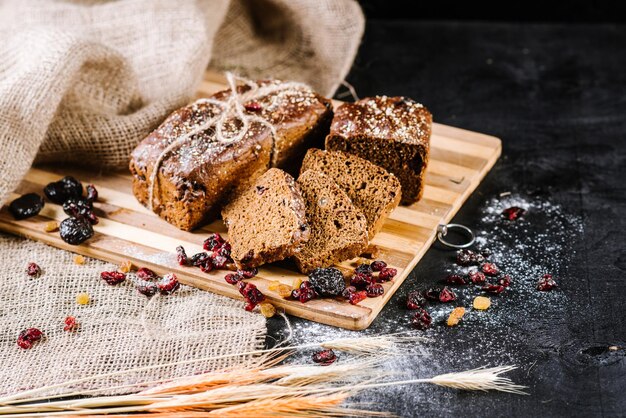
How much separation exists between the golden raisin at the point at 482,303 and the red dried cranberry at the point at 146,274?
5.61 ft

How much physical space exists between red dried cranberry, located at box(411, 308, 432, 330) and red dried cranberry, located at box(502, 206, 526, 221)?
43.5 inches

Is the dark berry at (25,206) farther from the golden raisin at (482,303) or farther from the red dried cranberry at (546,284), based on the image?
the red dried cranberry at (546,284)

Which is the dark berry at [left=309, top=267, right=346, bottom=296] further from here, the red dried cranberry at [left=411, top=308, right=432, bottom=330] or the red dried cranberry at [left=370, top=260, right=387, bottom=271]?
the red dried cranberry at [left=411, top=308, right=432, bottom=330]

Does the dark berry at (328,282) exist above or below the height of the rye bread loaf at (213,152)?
below

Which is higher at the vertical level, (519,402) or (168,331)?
(168,331)

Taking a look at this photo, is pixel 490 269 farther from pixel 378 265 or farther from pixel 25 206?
pixel 25 206

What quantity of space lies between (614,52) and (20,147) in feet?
15.1

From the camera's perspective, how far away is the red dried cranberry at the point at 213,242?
5.07 metres

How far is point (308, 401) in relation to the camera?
3.92 meters

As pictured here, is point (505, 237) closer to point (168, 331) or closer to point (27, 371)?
point (168, 331)

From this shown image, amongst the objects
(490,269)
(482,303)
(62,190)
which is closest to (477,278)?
(490,269)

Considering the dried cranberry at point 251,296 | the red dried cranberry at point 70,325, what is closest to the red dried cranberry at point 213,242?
the dried cranberry at point 251,296

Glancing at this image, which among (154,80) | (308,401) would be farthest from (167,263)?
(154,80)

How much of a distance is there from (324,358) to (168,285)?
99 cm
